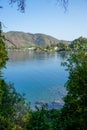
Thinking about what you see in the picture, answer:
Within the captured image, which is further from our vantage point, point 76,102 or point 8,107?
point 8,107

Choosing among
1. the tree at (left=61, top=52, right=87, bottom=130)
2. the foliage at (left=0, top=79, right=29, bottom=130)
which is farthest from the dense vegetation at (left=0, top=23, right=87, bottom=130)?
the foliage at (left=0, top=79, right=29, bottom=130)

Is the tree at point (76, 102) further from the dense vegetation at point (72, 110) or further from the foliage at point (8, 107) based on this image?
the foliage at point (8, 107)

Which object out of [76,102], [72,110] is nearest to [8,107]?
[72,110]

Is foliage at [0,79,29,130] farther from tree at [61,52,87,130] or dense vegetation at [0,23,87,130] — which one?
tree at [61,52,87,130]

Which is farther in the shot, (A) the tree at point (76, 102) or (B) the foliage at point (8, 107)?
(B) the foliage at point (8, 107)

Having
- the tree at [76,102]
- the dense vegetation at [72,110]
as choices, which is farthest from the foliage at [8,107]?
the tree at [76,102]

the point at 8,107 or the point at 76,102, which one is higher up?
the point at 76,102

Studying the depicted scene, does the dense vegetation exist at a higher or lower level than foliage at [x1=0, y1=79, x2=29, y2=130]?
higher

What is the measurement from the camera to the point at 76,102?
13219 mm

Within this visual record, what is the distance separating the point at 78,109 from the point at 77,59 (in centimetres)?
299

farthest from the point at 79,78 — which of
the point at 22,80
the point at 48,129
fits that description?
the point at 22,80

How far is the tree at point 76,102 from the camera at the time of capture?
12.6 meters

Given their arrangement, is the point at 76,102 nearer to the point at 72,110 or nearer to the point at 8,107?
the point at 72,110

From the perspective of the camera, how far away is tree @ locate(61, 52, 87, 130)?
1263 cm
